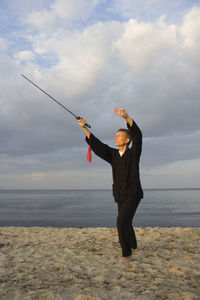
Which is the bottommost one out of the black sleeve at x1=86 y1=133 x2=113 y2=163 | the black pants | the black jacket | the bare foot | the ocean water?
the ocean water

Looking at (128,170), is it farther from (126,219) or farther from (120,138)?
(126,219)

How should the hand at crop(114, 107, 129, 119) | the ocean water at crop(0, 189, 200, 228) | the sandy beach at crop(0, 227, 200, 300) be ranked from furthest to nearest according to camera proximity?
1. the ocean water at crop(0, 189, 200, 228)
2. the hand at crop(114, 107, 129, 119)
3. the sandy beach at crop(0, 227, 200, 300)

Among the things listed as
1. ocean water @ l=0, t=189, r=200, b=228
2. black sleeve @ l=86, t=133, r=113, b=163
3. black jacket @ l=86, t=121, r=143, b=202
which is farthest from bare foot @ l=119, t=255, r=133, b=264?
ocean water @ l=0, t=189, r=200, b=228

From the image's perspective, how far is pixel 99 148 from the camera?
462 cm

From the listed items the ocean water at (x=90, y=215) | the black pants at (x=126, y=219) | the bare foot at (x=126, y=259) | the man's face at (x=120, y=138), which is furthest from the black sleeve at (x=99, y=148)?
the ocean water at (x=90, y=215)

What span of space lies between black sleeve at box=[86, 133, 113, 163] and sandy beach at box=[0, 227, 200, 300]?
1823mm

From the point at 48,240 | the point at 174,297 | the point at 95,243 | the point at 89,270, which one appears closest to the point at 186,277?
the point at 174,297

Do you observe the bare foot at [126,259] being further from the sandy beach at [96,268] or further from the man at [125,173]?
the sandy beach at [96,268]

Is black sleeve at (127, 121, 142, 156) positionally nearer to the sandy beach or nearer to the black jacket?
the black jacket

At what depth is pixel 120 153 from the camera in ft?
14.9

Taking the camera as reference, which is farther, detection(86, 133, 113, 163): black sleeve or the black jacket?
detection(86, 133, 113, 163): black sleeve

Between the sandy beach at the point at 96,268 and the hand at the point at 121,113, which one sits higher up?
the hand at the point at 121,113

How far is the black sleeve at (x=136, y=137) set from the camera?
13.7 ft

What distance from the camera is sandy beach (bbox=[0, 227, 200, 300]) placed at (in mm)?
3039
